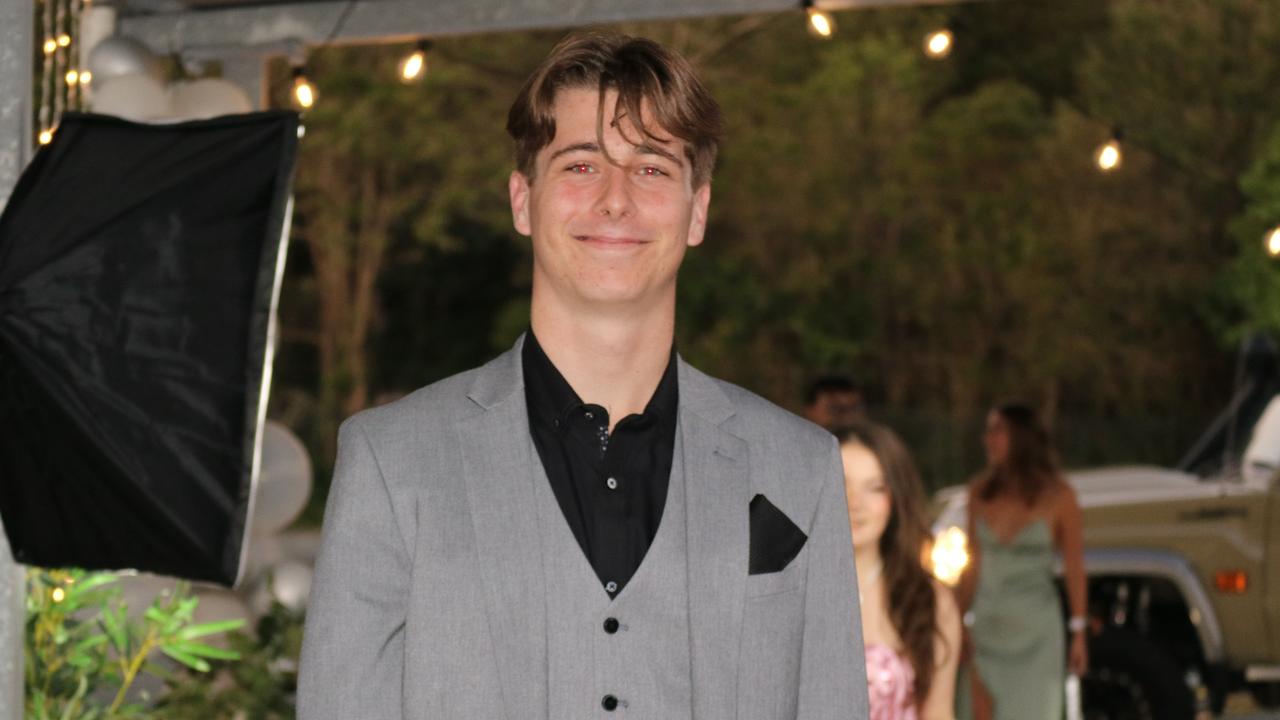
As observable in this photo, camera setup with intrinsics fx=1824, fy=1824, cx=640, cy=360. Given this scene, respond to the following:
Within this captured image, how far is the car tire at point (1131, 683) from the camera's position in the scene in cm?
931

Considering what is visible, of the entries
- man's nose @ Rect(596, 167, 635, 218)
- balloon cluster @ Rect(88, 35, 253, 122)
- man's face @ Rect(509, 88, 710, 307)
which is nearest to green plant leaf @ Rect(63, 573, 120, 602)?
balloon cluster @ Rect(88, 35, 253, 122)

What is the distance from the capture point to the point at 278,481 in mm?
8250

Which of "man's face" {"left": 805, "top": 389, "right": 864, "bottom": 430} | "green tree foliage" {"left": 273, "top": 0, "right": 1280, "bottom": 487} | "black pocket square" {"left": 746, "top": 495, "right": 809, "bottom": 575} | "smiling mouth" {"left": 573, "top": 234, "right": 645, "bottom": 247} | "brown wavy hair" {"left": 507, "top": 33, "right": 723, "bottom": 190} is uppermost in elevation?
A: "green tree foliage" {"left": 273, "top": 0, "right": 1280, "bottom": 487}

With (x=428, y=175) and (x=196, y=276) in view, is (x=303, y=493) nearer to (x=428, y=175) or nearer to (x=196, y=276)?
(x=196, y=276)

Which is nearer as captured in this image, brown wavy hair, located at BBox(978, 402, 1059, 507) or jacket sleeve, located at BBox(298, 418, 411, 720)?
jacket sleeve, located at BBox(298, 418, 411, 720)

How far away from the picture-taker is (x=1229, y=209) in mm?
27328

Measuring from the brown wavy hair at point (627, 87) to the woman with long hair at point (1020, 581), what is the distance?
5.95 metres

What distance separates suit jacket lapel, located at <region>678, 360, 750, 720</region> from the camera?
2.36 metres

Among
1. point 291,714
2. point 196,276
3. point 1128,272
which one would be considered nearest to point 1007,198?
point 1128,272

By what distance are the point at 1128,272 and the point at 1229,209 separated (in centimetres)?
195

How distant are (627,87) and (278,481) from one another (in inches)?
241

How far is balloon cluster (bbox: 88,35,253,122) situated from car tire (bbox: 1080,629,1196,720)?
207 inches

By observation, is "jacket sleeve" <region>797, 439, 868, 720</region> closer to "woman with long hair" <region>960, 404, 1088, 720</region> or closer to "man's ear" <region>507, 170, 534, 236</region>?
"man's ear" <region>507, 170, 534, 236</region>

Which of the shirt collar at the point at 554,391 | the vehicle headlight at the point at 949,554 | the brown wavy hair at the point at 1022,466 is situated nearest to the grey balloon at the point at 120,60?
the vehicle headlight at the point at 949,554
